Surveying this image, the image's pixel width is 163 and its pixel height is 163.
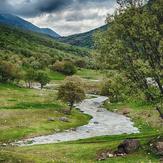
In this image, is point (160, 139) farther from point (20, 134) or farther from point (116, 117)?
point (116, 117)

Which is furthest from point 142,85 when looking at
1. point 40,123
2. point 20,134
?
point 40,123

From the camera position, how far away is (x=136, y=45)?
1620 inches

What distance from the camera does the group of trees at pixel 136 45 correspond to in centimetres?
3984

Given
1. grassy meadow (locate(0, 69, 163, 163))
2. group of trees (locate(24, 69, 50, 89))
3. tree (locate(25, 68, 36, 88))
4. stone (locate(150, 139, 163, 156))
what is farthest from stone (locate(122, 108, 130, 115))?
stone (locate(150, 139, 163, 156))

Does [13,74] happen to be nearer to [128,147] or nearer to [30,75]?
[30,75]

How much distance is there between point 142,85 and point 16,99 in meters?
69.4

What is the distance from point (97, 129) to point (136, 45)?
38347mm

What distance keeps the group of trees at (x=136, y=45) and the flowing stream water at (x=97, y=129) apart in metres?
24.9

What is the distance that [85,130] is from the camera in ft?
250

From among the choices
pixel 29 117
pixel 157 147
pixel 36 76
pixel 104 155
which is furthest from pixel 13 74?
pixel 157 147

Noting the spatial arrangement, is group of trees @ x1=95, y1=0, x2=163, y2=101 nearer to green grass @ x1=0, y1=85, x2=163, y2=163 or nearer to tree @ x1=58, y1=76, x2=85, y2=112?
green grass @ x1=0, y1=85, x2=163, y2=163

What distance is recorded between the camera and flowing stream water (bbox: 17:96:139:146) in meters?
65.6

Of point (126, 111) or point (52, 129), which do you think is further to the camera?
point (126, 111)

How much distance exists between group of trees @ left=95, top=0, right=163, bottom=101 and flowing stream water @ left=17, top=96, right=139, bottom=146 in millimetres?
24868
